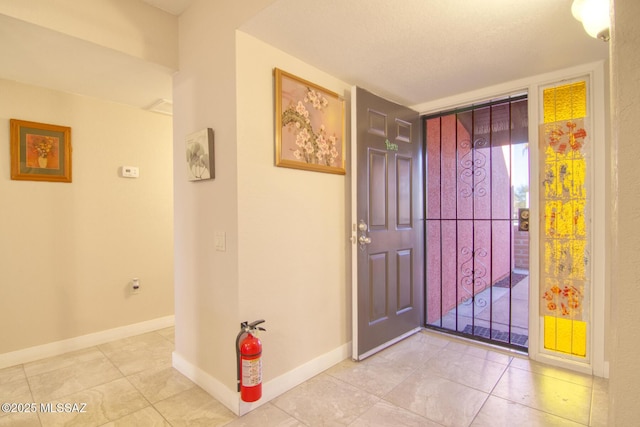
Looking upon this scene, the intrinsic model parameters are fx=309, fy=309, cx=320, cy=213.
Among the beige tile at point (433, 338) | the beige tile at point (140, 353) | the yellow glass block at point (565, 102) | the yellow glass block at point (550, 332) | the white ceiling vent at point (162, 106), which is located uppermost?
the white ceiling vent at point (162, 106)

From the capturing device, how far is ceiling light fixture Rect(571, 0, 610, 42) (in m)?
1.33

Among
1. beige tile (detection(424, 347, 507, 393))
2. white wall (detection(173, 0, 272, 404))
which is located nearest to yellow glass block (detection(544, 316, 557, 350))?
beige tile (detection(424, 347, 507, 393))

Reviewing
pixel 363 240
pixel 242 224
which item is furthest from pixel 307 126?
pixel 363 240

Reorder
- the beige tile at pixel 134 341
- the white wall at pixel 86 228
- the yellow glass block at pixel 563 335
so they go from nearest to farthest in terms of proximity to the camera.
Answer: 1. the yellow glass block at pixel 563 335
2. the white wall at pixel 86 228
3. the beige tile at pixel 134 341

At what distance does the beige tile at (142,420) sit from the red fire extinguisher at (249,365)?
46 cm

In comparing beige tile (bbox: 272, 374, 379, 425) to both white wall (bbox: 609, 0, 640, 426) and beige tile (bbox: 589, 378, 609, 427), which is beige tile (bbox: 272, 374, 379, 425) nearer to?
beige tile (bbox: 589, 378, 609, 427)

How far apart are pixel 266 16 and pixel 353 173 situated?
1.16 meters

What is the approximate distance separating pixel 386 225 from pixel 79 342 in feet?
9.32

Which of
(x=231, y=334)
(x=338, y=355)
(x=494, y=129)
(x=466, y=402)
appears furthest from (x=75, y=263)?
(x=494, y=129)

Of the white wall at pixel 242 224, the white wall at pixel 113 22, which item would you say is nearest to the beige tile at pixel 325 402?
the white wall at pixel 242 224

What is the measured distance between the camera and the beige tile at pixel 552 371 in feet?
6.93

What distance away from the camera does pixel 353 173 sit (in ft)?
7.73

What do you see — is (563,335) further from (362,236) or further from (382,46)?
(382,46)

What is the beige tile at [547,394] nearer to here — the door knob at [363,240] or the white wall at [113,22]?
the door knob at [363,240]
